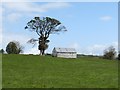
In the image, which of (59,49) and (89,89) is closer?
(89,89)

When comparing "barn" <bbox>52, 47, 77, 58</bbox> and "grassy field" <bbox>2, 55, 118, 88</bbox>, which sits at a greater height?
"barn" <bbox>52, 47, 77, 58</bbox>

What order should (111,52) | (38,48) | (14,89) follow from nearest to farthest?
1. (14,89)
2. (38,48)
3. (111,52)

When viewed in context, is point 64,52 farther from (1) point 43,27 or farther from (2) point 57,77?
(2) point 57,77

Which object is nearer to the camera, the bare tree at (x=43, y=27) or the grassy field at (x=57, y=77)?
the grassy field at (x=57, y=77)

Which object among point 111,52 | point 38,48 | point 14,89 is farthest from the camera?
point 111,52

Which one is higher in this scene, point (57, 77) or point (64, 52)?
point (64, 52)

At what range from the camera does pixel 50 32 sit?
98.9 meters

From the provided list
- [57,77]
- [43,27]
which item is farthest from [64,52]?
[57,77]

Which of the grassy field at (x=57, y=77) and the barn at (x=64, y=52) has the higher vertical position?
the barn at (x=64, y=52)

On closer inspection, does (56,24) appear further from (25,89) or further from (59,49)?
(25,89)

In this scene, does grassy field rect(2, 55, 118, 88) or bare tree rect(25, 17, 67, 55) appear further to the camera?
bare tree rect(25, 17, 67, 55)

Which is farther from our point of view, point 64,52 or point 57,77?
point 64,52

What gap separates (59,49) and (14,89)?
10861 cm

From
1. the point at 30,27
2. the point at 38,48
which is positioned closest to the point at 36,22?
the point at 30,27
